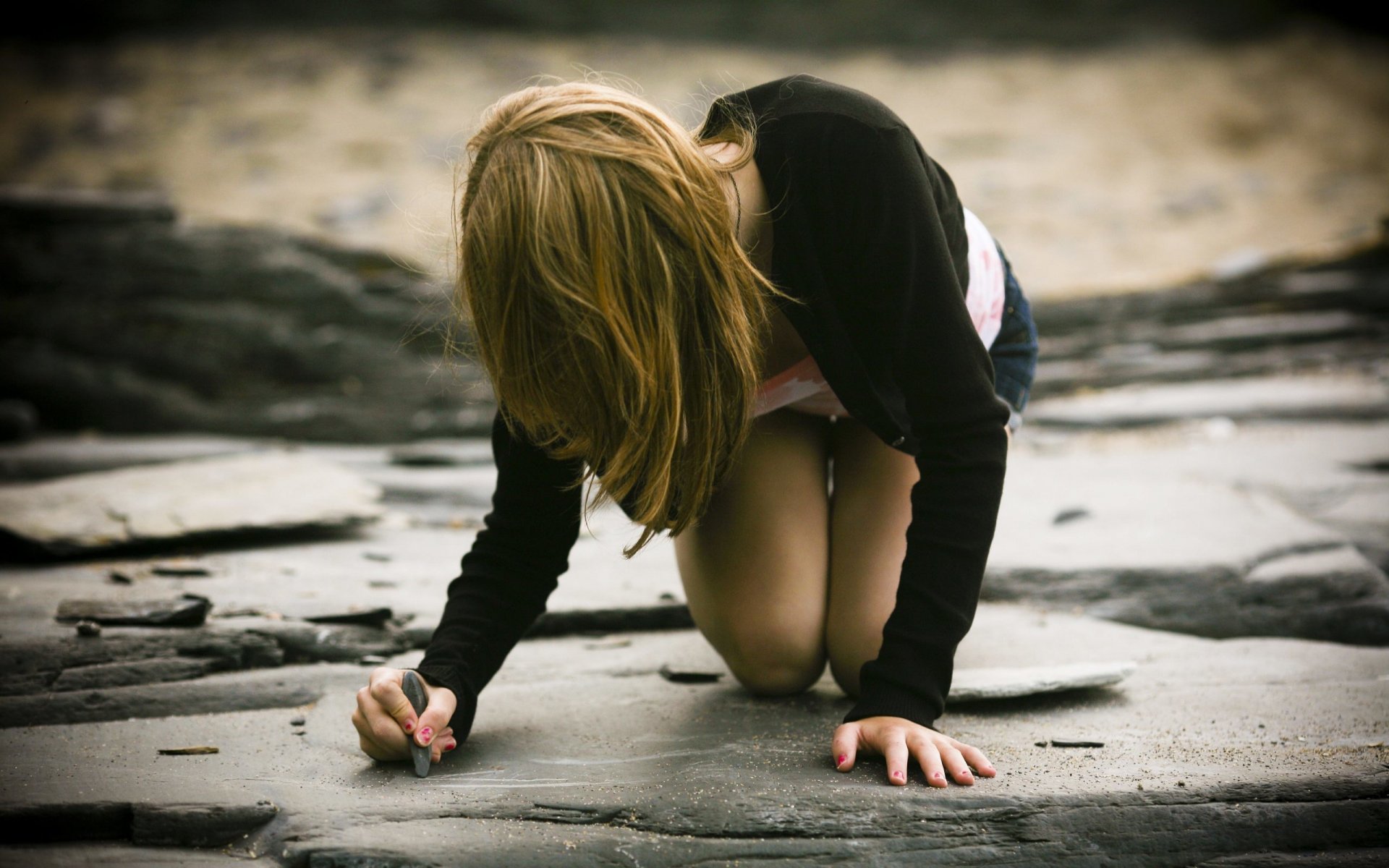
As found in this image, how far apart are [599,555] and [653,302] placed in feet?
4.64

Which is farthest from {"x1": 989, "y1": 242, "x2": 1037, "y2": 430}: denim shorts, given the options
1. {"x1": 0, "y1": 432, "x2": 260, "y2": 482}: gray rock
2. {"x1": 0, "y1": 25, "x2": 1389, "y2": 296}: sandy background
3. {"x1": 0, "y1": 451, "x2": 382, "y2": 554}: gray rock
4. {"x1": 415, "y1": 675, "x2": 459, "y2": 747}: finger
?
{"x1": 0, "y1": 25, "x2": 1389, "y2": 296}: sandy background

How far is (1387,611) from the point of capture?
76.8 inches

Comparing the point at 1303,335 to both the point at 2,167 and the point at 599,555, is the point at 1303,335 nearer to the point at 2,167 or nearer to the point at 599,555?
the point at 599,555

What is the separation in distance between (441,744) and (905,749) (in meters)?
0.58

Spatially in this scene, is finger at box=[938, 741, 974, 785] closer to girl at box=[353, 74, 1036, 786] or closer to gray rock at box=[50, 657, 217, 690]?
girl at box=[353, 74, 1036, 786]

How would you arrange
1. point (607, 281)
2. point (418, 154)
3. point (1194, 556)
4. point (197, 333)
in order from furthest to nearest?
point (418, 154), point (197, 333), point (1194, 556), point (607, 281)

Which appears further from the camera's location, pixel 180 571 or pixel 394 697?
pixel 180 571

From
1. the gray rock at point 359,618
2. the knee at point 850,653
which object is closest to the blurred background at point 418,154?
the gray rock at point 359,618

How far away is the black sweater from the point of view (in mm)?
1346

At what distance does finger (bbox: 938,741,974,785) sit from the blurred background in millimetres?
2544

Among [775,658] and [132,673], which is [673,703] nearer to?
[775,658]

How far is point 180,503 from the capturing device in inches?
98.8

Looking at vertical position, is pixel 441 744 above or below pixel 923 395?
below

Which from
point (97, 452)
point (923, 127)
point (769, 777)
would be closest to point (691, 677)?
point (769, 777)
